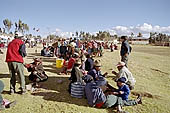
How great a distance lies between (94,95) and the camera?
417 cm

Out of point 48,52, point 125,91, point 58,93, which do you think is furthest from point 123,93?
point 48,52

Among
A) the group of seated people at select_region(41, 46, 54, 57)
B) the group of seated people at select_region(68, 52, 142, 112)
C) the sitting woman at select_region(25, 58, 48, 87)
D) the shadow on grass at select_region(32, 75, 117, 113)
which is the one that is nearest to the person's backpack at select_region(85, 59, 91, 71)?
the shadow on grass at select_region(32, 75, 117, 113)

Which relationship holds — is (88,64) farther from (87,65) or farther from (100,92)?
(100,92)

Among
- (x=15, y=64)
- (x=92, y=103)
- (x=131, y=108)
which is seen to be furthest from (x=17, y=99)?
(x=131, y=108)

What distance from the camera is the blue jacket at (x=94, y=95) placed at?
4.14 m

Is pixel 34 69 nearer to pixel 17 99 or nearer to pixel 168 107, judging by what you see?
pixel 17 99

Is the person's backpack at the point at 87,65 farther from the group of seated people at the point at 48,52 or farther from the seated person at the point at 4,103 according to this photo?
the group of seated people at the point at 48,52

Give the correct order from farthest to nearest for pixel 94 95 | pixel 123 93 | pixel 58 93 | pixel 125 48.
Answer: pixel 125 48, pixel 58 93, pixel 123 93, pixel 94 95

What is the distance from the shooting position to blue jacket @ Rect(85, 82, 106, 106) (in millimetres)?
4141

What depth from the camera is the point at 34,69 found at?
5.50 metres

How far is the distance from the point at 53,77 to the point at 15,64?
250cm

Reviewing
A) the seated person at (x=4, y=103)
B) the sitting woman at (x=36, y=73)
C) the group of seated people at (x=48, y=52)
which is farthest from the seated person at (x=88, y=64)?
the group of seated people at (x=48, y=52)

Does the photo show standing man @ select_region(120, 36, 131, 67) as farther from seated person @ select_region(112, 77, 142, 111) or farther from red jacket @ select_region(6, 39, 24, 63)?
red jacket @ select_region(6, 39, 24, 63)

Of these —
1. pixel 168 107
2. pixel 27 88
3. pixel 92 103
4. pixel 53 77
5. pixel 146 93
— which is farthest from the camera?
pixel 53 77
